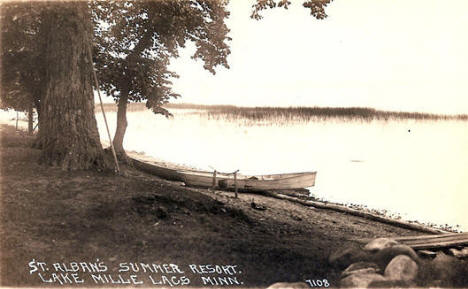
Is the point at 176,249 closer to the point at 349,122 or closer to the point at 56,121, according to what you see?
the point at 56,121

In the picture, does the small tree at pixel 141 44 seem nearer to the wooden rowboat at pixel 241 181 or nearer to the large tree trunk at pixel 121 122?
the large tree trunk at pixel 121 122

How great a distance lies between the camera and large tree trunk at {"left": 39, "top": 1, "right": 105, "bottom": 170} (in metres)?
9.31

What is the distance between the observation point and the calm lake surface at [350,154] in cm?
1410

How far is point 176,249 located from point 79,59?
6158mm

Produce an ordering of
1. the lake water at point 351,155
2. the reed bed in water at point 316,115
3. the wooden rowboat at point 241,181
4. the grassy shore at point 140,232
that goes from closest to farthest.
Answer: the grassy shore at point 140,232 → the wooden rowboat at point 241,181 → the lake water at point 351,155 → the reed bed in water at point 316,115

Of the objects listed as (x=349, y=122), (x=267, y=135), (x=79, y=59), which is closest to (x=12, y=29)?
(x=79, y=59)

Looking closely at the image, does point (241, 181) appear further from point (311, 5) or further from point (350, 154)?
point (350, 154)

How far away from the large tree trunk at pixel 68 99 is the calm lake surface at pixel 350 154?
168 inches

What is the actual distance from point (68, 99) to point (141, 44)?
24.9 ft

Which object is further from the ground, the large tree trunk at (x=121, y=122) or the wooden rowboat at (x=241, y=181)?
the large tree trunk at (x=121, y=122)

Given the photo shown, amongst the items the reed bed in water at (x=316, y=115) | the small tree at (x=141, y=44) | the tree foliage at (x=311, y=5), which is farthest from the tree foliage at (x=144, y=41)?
the reed bed in water at (x=316, y=115)

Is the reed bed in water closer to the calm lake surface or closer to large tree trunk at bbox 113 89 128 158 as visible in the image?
the calm lake surface

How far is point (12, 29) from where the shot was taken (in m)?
13.9

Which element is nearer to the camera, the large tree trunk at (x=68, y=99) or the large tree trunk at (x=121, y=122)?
the large tree trunk at (x=68, y=99)
